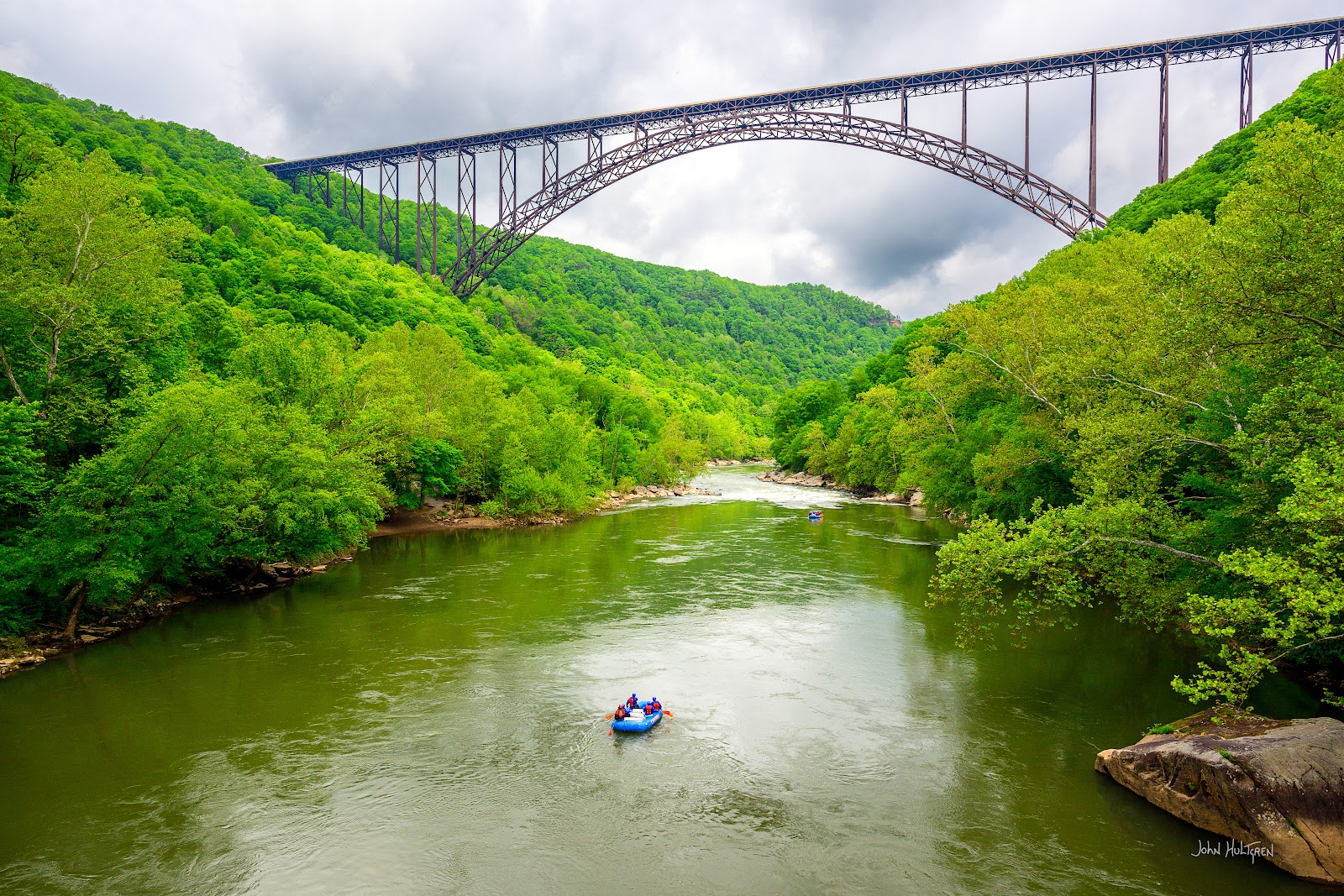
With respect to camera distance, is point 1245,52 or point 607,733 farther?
point 1245,52

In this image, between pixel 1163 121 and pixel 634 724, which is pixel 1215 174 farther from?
pixel 634 724

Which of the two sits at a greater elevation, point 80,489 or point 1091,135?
point 1091,135

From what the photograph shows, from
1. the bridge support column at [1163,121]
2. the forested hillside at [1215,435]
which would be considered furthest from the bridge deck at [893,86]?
the forested hillside at [1215,435]

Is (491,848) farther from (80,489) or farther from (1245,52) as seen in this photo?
(1245,52)

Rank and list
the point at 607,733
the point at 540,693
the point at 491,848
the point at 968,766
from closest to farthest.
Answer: the point at 491,848 → the point at 968,766 → the point at 607,733 → the point at 540,693

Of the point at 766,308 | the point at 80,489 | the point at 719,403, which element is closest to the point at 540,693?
the point at 80,489

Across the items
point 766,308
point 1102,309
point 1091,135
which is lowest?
point 1102,309

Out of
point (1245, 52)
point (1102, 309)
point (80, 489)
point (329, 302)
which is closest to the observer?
point (80, 489)
